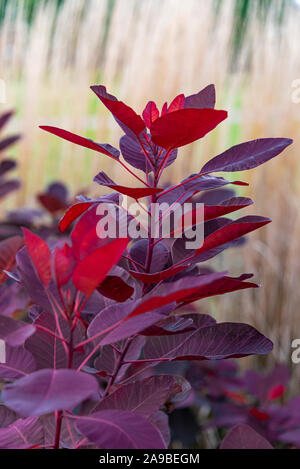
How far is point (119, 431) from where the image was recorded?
11.3 inches

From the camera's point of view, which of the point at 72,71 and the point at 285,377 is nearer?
the point at 285,377

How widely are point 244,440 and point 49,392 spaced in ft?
0.64

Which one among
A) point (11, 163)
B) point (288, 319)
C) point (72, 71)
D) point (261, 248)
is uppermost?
point (72, 71)

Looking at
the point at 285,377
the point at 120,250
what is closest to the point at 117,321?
the point at 120,250

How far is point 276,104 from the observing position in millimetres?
2027

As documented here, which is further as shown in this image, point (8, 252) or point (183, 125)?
point (8, 252)

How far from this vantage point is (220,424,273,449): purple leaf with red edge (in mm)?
389

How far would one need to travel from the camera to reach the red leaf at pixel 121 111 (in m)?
0.36

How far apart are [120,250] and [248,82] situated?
2.04 metres

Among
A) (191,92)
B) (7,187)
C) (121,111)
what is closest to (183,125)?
(121,111)

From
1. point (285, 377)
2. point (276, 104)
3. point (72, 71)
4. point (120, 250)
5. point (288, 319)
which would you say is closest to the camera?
point (120, 250)

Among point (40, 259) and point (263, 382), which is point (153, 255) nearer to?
point (40, 259)

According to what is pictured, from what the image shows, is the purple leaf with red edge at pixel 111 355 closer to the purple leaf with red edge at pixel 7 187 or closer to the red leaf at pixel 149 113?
the red leaf at pixel 149 113
